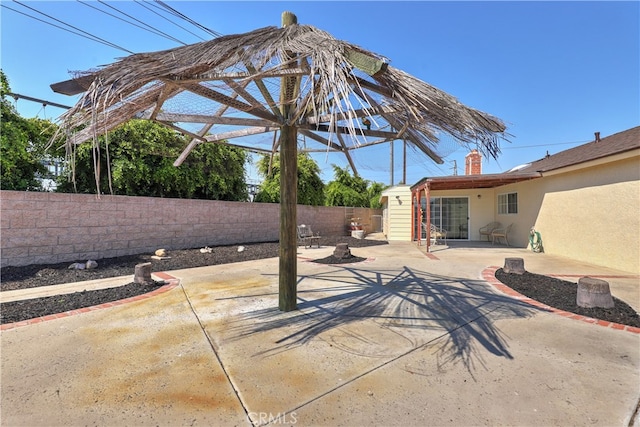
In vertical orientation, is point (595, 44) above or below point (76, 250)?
above

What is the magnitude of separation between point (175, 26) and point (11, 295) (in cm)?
657

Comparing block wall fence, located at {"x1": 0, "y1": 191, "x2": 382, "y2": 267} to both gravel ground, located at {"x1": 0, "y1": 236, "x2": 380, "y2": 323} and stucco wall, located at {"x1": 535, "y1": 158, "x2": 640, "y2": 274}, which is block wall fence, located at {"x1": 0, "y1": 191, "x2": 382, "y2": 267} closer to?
gravel ground, located at {"x1": 0, "y1": 236, "x2": 380, "y2": 323}

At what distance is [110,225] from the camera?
7.53 metres

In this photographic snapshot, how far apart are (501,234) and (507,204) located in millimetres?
1410

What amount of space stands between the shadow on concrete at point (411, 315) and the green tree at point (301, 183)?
862 centimetres

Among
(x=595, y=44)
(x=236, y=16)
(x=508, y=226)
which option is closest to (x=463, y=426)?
(x=236, y=16)

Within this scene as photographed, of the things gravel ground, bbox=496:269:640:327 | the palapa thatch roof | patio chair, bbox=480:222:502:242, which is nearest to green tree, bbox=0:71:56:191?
the palapa thatch roof

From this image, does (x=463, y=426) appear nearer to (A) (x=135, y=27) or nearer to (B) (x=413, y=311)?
(B) (x=413, y=311)

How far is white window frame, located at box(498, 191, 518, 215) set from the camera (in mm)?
11791

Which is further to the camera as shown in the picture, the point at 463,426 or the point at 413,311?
the point at 413,311

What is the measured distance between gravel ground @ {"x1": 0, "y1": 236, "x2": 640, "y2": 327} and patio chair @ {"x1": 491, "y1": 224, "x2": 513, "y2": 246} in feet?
21.5

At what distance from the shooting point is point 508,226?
12.1 meters

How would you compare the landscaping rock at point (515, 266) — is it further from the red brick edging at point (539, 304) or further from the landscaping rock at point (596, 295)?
the landscaping rock at point (596, 295)

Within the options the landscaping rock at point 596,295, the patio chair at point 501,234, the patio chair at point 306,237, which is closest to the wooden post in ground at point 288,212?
the landscaping rock at point 596,295
